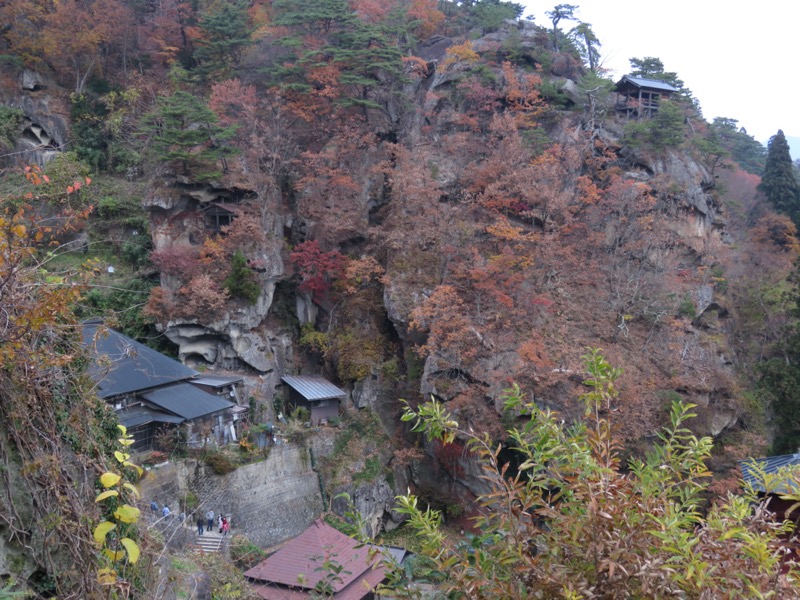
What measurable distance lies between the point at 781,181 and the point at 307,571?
1203 inches

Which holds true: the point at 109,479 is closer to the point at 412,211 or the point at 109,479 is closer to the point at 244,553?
the point at 244,553

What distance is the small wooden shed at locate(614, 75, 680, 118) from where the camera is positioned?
2616cm

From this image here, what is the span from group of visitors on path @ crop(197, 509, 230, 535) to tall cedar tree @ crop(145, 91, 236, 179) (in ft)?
41.2

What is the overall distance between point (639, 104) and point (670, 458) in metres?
26.9

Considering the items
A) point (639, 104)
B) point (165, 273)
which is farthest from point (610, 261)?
point (165, 273)

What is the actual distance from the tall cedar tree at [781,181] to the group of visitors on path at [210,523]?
30.3 meters

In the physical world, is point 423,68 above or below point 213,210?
above

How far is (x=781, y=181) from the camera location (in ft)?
94.6

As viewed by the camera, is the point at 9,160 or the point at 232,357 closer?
the point at 232,357

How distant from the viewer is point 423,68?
2703 centimetres

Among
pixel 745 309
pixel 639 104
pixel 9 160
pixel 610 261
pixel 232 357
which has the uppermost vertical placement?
pixel 639 104

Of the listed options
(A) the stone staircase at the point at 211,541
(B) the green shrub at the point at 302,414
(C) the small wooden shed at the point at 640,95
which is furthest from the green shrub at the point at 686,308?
(A) the stone staircase at the point at 211,541

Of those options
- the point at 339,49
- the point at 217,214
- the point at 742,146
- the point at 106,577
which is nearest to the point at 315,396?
the point at 217,214

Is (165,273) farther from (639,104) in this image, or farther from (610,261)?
(639,104)
